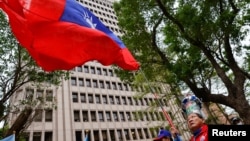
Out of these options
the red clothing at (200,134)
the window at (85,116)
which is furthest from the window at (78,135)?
the red clothing at (200,134)

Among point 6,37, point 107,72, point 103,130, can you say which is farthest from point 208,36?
point 107,72

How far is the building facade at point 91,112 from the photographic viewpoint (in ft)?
94.3

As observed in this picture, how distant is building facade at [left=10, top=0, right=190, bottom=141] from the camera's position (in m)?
28.7

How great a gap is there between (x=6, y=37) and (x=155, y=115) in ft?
105

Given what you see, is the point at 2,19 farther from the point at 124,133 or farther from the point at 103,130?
the point at 124,133

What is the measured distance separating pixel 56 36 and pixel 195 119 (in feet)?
8.46

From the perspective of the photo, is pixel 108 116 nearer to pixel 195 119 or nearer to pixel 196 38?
pixel 196 38

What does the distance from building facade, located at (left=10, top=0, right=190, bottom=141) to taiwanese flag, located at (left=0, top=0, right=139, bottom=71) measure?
23.5 m

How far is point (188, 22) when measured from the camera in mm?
10133

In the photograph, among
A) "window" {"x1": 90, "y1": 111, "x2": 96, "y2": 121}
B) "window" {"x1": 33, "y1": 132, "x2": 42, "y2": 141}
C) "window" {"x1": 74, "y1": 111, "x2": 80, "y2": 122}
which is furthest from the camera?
"window" {"x1": 90, "y1": 111, "x2": 96, "y2": 121}

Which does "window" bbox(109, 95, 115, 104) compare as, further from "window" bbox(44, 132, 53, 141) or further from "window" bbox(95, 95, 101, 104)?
"window" bbox(44, 132, 53, 141)

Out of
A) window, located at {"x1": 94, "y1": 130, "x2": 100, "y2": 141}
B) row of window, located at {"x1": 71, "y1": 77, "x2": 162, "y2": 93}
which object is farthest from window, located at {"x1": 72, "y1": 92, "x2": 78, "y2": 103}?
window, located at {"x1": 94, "y1": 130, "x2": 100, "y2": 141}

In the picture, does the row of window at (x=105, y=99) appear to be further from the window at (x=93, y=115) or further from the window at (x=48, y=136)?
the window at (x=48, y=136)

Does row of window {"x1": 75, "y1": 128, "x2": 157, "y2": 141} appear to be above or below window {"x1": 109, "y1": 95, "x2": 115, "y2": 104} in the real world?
below
